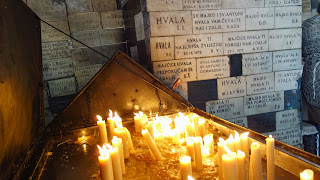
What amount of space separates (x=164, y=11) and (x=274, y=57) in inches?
119

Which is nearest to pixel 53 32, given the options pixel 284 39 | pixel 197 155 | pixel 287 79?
pixel 197 155

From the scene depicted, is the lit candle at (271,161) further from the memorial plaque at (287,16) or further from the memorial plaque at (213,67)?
the memorial plaque at (287,16)

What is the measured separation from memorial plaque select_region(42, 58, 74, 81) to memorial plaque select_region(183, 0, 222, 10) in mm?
3367

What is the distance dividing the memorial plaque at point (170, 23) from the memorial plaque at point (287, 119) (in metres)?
3.24

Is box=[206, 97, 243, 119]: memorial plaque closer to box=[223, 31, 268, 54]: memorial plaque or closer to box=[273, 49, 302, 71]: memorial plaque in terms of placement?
box=[223, 31, 268, 54]: memorial plaque

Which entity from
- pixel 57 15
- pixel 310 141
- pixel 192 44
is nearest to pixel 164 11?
pixel 192 44

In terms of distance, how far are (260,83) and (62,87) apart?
516cm

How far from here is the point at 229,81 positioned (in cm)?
530

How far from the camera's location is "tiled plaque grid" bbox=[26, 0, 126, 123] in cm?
568

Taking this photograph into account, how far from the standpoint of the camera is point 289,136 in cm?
576

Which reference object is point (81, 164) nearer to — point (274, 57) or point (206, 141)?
point (206, 141)

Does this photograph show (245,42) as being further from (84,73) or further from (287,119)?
(84,73)

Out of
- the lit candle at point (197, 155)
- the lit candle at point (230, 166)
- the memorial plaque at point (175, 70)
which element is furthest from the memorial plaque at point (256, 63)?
the lit candle at point (230, 166)

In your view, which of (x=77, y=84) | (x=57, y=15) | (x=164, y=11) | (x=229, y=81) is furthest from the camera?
(x=77, y=84)
